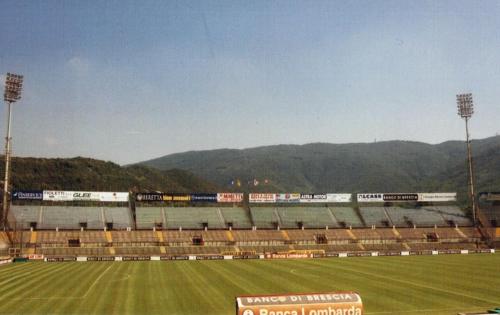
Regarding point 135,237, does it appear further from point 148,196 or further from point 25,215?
point 25,215

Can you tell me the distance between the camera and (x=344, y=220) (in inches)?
4360

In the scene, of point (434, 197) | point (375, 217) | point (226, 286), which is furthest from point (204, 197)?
point (226, 286)

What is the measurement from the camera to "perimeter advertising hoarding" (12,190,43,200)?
311ft

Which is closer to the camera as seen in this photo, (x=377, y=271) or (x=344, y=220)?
(x=377, y=271)

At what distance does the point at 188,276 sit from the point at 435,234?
7313cm

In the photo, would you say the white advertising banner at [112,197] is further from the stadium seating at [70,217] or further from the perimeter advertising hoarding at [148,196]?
the perimeter advertising hoarding at [148,196]

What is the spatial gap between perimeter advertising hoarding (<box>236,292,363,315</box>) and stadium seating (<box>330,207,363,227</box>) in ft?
301

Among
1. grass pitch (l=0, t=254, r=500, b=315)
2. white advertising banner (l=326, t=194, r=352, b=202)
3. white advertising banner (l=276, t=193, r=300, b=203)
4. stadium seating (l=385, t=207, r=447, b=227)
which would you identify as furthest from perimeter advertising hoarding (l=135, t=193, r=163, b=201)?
stadium seating (l=385, t=207, r=447, b=227)

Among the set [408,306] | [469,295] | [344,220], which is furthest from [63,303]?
[344,220]

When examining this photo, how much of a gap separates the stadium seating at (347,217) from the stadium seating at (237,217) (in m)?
23.3

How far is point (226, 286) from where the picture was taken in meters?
44.5

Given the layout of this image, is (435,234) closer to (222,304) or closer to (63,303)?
(222,304)

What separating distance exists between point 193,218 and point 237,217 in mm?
11018

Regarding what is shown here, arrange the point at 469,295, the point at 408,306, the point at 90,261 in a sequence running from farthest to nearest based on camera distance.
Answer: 1. the point at 90,261
2. the point at 469,295
3. the point at 408,306
